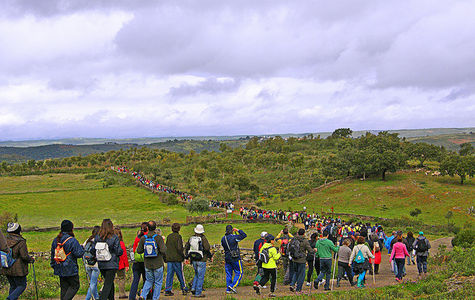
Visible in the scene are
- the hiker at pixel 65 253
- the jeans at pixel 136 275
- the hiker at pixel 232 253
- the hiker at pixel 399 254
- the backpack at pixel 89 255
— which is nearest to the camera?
the hiker at pixel 65 253

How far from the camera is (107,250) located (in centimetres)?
718

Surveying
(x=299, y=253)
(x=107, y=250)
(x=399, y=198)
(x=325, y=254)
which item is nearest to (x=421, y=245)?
(x=325, y=254)

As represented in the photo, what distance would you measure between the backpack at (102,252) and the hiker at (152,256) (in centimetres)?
96

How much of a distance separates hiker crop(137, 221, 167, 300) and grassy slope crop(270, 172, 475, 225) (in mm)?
35817

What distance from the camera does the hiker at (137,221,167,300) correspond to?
26.2 feet

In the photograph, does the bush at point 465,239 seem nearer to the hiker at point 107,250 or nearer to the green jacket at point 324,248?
the green jacket at point 324,248

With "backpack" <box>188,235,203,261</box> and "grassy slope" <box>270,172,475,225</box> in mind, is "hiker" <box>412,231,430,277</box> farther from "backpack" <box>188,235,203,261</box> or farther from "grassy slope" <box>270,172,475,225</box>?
"grassy slope" <box>270,172,475,225</box>

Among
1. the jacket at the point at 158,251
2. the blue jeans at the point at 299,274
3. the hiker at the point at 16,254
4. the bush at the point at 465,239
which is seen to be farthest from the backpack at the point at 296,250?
the bush at the point at 465,239

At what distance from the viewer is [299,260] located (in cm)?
938

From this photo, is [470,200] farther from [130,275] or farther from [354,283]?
[130,275]

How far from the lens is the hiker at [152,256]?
798cm

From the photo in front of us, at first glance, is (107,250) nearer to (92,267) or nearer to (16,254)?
(92,267)

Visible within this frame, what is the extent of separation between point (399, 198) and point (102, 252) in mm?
46350

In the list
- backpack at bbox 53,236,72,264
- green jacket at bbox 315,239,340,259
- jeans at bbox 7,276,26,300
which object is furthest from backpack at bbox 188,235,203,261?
jeans at bbox 7,276,26,300
